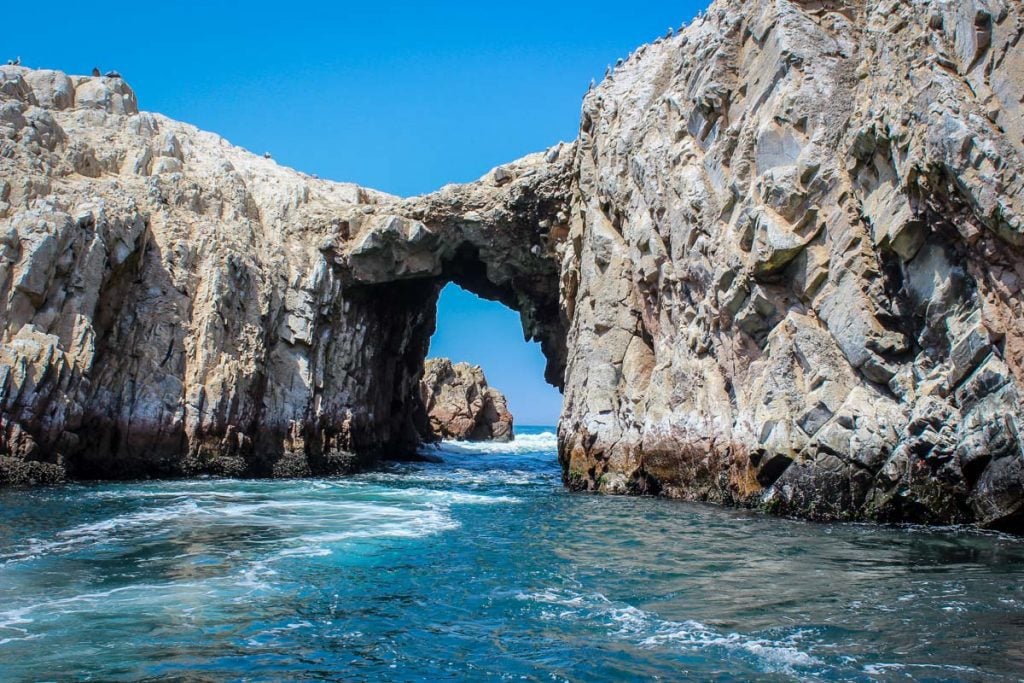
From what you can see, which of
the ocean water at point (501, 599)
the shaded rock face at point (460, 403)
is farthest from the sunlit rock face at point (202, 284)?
the shaded rock face at point (460, 403)

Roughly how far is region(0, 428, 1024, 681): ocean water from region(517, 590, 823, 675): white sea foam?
36 mm

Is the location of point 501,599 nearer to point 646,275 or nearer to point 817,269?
point 817,269

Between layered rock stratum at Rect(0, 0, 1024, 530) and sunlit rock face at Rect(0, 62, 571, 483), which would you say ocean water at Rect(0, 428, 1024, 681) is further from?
sunlit rock face at Rect(0, 62, 571, 483)

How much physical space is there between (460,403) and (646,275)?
168 ft

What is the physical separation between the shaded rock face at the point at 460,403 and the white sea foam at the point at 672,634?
201ft

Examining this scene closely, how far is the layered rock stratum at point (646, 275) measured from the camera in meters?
14.9

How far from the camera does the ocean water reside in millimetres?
7473

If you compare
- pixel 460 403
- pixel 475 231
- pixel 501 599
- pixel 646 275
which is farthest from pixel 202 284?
pixel 460 403

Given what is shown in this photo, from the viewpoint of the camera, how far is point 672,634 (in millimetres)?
8438

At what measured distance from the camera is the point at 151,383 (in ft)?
95.1

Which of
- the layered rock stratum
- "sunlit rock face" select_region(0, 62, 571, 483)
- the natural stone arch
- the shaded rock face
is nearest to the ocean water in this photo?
the layered rock stratum

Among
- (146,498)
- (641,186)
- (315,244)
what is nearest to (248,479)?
(146,498)

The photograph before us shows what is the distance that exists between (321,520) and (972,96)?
1666 cm

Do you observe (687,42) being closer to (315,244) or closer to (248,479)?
(315,244)
